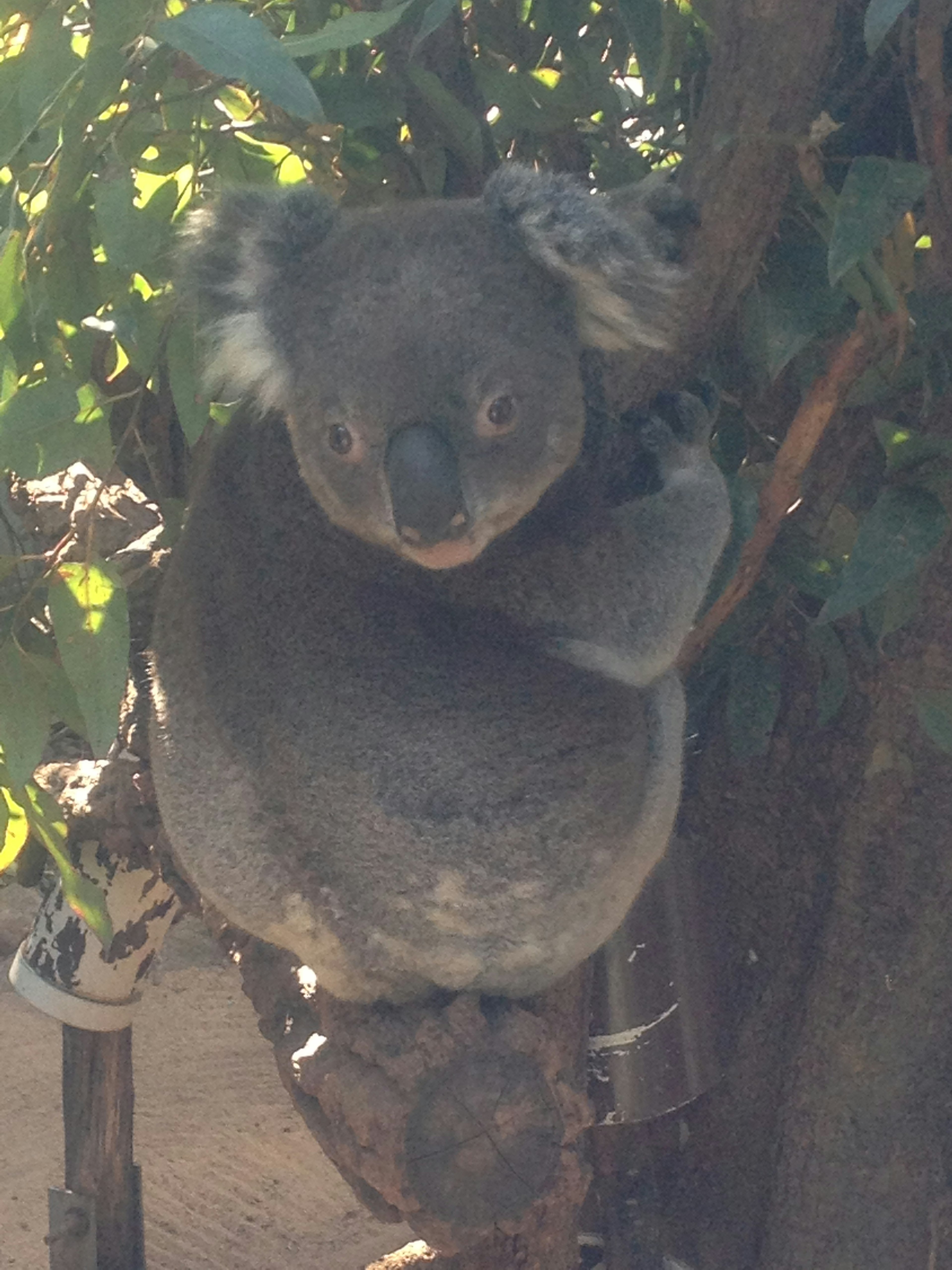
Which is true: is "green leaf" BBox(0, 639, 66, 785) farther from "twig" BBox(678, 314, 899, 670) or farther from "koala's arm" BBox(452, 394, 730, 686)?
"twig" BBox(678, 314, 899, 670)

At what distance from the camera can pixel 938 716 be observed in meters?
2.36

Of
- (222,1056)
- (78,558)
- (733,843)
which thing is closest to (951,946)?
(733,843)

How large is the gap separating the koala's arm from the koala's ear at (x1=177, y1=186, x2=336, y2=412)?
50cm

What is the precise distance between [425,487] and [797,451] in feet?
2.28

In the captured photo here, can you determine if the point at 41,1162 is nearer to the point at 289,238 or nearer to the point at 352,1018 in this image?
the point at 352,1018

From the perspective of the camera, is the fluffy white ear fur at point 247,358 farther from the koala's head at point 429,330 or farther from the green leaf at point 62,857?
the green leaf at point 62,857

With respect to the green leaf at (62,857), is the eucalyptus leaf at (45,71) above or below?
above

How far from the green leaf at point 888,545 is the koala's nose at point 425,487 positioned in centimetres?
55

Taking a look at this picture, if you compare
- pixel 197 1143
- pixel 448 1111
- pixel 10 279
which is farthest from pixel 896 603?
pixel 197 1143

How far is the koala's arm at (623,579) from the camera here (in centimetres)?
232

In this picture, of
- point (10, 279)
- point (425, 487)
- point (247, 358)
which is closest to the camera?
point (10, 279)

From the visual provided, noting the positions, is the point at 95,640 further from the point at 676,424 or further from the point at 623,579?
the point at 676,424

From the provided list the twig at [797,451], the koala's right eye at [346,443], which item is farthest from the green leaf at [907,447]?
the koala's right eye at [346,443]

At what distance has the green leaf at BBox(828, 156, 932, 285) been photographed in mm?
1796
